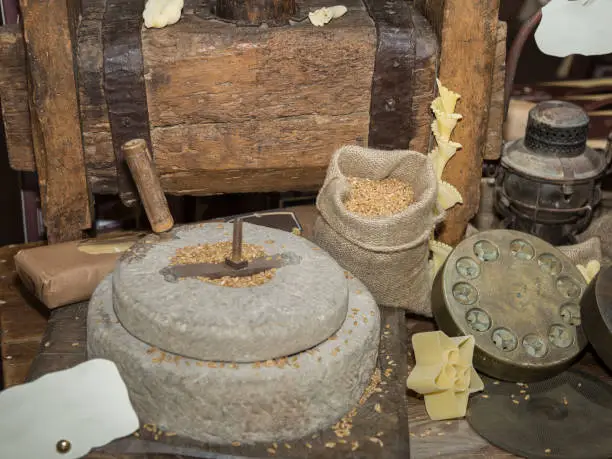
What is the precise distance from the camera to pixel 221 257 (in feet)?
6.64

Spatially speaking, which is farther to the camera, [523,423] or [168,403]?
[523,423]

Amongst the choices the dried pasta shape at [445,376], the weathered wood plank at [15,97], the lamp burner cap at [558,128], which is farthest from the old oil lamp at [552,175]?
the weathered wood plank at [15,97]

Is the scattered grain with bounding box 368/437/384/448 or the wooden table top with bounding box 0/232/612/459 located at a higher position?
the scattered grain with bounding box 368/437/384/448

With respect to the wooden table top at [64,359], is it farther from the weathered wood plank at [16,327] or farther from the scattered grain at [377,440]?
the scattered grain at [377,440]

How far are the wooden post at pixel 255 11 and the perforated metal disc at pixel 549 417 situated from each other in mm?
1252

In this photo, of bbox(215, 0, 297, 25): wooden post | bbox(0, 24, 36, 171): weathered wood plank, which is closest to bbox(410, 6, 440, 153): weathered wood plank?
bbox(215, 0, 297, 25): wooden post

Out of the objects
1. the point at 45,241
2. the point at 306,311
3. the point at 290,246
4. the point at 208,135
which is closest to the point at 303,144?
the point at 208,135

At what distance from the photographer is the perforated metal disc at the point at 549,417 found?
2074 mm

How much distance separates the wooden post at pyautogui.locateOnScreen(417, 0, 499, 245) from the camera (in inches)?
95.3

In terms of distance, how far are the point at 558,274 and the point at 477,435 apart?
0.59m

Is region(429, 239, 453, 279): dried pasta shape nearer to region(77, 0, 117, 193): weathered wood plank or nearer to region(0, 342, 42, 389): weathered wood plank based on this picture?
region(77, 0, 117, 193): weathered wood plank

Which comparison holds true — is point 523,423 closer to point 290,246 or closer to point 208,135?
point 290,246

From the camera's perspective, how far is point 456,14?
242 cm

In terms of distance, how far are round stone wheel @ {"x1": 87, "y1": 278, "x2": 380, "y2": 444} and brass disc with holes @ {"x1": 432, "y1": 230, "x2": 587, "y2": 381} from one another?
0.47m
